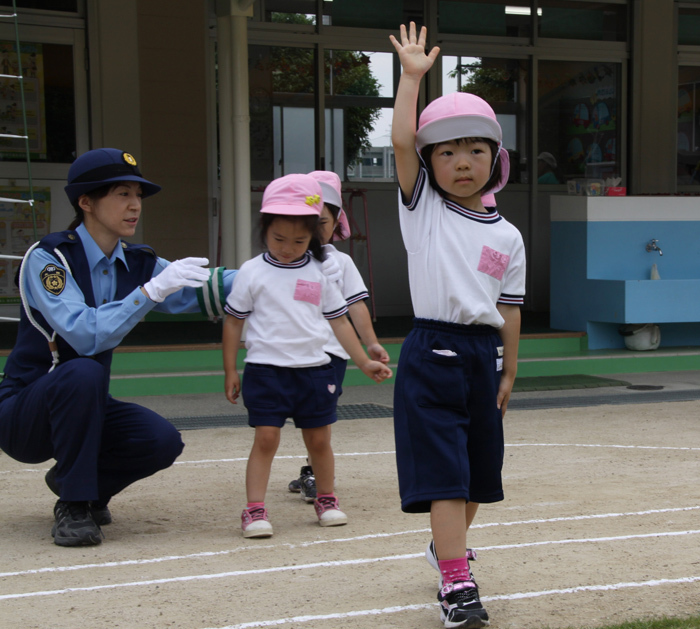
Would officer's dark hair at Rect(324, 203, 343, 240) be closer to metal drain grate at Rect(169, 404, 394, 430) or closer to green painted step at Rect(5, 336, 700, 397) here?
metal drain grate at Rect(169, 404, 394, 430)

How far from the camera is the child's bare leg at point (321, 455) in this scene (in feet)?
12.8

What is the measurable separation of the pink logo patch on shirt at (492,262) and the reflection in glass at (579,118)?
345 inches

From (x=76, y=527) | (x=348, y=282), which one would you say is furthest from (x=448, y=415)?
(x=76, y=527)

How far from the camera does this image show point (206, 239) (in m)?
9.79

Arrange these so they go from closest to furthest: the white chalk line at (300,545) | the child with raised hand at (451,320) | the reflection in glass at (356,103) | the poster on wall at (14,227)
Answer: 1. the child with raised hand at (451,320)
2. the white chalk line at (300,545)
3. the poster on wall at (14,227)
4. the reflection in glass at (356,103)

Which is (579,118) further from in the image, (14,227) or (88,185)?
(88,185)

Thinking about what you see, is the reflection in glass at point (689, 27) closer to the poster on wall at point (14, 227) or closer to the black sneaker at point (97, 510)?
the poster on wall at point (14, 227)

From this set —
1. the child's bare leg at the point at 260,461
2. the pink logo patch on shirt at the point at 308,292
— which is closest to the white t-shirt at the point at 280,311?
the pink logo patch on shirt at the point at 308,292

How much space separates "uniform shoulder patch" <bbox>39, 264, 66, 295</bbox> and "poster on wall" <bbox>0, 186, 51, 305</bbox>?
6182 millimetres

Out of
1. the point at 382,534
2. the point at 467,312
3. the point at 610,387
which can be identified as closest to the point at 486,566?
the point at 382,534

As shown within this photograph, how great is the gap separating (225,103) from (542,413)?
362 cm

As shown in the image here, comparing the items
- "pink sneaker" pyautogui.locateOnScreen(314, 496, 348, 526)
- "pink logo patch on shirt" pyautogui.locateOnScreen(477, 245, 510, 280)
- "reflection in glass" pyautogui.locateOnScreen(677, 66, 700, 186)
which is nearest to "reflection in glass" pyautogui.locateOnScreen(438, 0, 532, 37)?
"reflection in glass" pyautogui.locateOnScreen(677, 66, 700, 186)

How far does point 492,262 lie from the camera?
290cm

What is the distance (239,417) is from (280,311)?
8.80 feet
